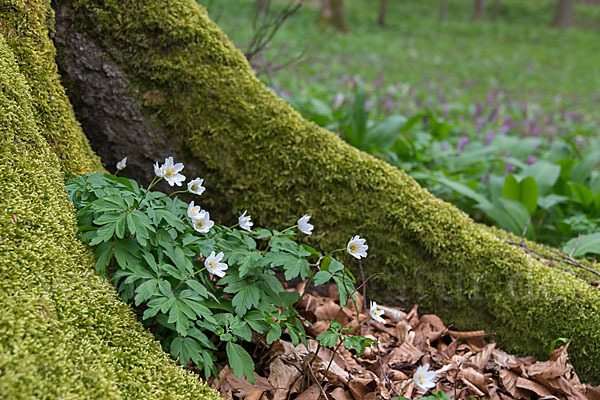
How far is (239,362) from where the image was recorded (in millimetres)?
1519

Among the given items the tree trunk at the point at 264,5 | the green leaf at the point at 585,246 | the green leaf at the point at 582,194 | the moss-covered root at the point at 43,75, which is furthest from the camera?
the tree trunk at the point at 264,5

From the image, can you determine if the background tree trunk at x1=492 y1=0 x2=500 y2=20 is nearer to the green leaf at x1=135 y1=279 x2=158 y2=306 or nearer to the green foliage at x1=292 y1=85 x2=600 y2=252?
the green foliage at x1=292 y1=85 x2=600 y2=252

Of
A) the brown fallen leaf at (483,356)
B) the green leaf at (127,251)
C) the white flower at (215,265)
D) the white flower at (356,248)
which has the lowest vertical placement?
the brown fallen leaf at (483,356)

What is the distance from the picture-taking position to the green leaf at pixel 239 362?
4.95 ft

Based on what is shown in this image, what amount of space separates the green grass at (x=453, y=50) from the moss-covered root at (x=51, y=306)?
3232 mm

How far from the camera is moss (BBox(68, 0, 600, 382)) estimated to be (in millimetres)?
2279

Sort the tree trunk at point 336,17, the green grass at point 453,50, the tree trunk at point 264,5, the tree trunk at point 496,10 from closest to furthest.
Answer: the tree trunk at point 264,5
the green grass at point 453,50
the tree trunk at point 336,17
the tree trunk at point 496,10

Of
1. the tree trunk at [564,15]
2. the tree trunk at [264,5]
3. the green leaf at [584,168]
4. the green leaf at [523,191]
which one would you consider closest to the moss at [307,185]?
the green leaf at [523,191]

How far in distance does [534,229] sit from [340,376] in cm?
231

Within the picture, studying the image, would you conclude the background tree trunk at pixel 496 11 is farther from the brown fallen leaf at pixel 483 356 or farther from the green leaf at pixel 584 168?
the brown fallen leaf at pixel 483 356

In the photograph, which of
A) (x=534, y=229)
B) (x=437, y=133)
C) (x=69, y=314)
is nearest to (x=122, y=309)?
(x=69, y=314)

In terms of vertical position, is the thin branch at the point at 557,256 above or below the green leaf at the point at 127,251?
below

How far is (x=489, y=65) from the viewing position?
15.2 meters

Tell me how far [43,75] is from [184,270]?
3.59 ft
